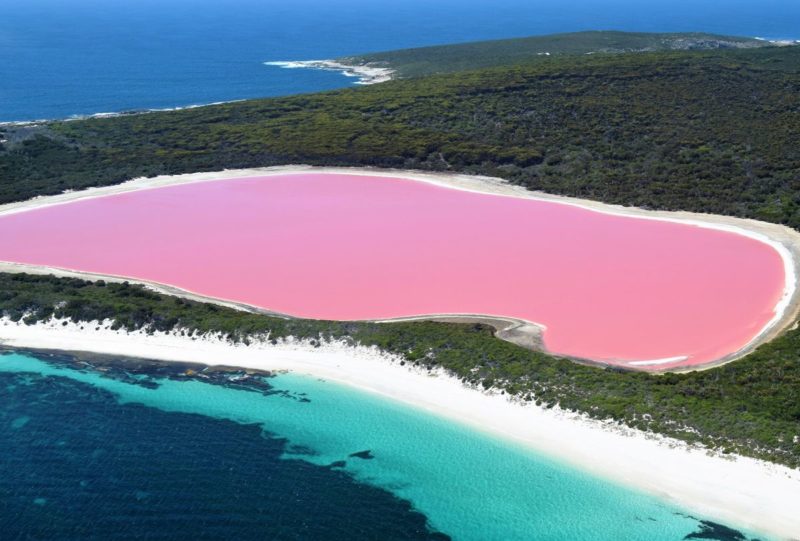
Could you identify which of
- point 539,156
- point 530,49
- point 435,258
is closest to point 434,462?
point 435,258

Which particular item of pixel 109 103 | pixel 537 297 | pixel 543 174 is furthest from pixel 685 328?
pixel 109 103

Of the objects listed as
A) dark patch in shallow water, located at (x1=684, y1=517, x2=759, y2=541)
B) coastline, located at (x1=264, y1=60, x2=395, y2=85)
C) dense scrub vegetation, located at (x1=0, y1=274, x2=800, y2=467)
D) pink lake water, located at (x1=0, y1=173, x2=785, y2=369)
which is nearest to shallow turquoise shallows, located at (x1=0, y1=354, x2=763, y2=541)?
dark patch in shallow water, located at (x1=684, y1=517, x2=759, y2=541)

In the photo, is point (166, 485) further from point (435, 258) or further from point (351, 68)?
point (351, 68)

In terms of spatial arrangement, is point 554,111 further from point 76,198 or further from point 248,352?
point 248,352

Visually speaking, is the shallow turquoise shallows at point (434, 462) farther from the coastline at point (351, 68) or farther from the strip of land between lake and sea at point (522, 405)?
the coastline at point (351, 68)

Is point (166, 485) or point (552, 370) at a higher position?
point (552, 370)
